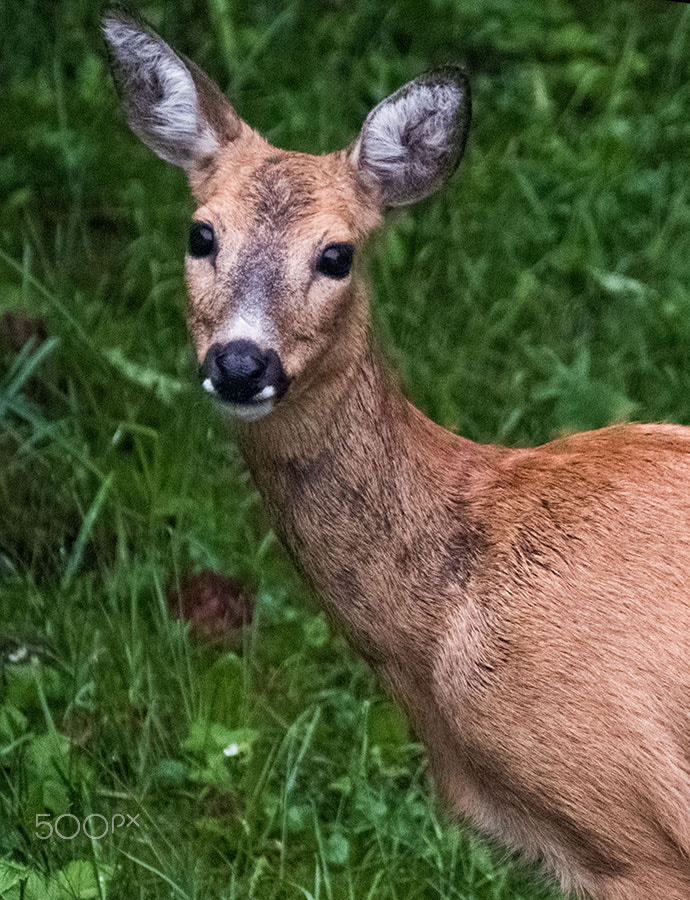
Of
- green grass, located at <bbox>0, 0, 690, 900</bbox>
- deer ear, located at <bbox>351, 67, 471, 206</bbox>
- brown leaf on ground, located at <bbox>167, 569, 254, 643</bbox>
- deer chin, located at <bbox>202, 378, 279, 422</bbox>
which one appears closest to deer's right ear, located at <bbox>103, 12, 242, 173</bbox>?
deer ear, located at <bbox>351, 67, 471, 206</bbox>

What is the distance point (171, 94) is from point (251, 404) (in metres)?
1.00

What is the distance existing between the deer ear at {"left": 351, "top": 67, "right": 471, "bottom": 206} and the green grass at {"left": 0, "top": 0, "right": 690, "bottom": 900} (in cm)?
22

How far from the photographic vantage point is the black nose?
139 inches

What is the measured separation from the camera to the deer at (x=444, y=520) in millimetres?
3650

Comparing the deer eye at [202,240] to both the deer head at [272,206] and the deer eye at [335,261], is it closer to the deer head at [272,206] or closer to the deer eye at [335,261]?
the deer head at [272,206]

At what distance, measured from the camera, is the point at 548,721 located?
12.1ft

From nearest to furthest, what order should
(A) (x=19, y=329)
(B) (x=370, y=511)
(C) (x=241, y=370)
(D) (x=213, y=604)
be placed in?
(C) (x=241, y=370) → (B) (x=370, y=511) → (D) (x=213, y=604) → (A) (x=19, y=329)

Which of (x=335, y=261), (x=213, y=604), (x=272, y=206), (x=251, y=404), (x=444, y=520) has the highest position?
(x=272, y=206)

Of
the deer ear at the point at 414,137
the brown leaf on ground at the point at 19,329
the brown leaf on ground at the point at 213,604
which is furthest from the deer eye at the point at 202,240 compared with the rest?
the brown leaf on ground at the point at 19,329

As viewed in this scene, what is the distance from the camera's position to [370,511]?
3.93 m

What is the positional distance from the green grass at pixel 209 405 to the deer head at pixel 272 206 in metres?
0.28

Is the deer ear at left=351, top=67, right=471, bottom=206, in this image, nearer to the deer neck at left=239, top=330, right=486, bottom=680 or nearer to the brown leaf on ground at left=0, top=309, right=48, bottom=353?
the deer neck at left=239, top=330, right=486, bottom=680

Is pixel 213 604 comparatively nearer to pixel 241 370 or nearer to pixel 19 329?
pixel 19 329

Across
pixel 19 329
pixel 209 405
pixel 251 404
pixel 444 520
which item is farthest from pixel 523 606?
pixel 19 329
